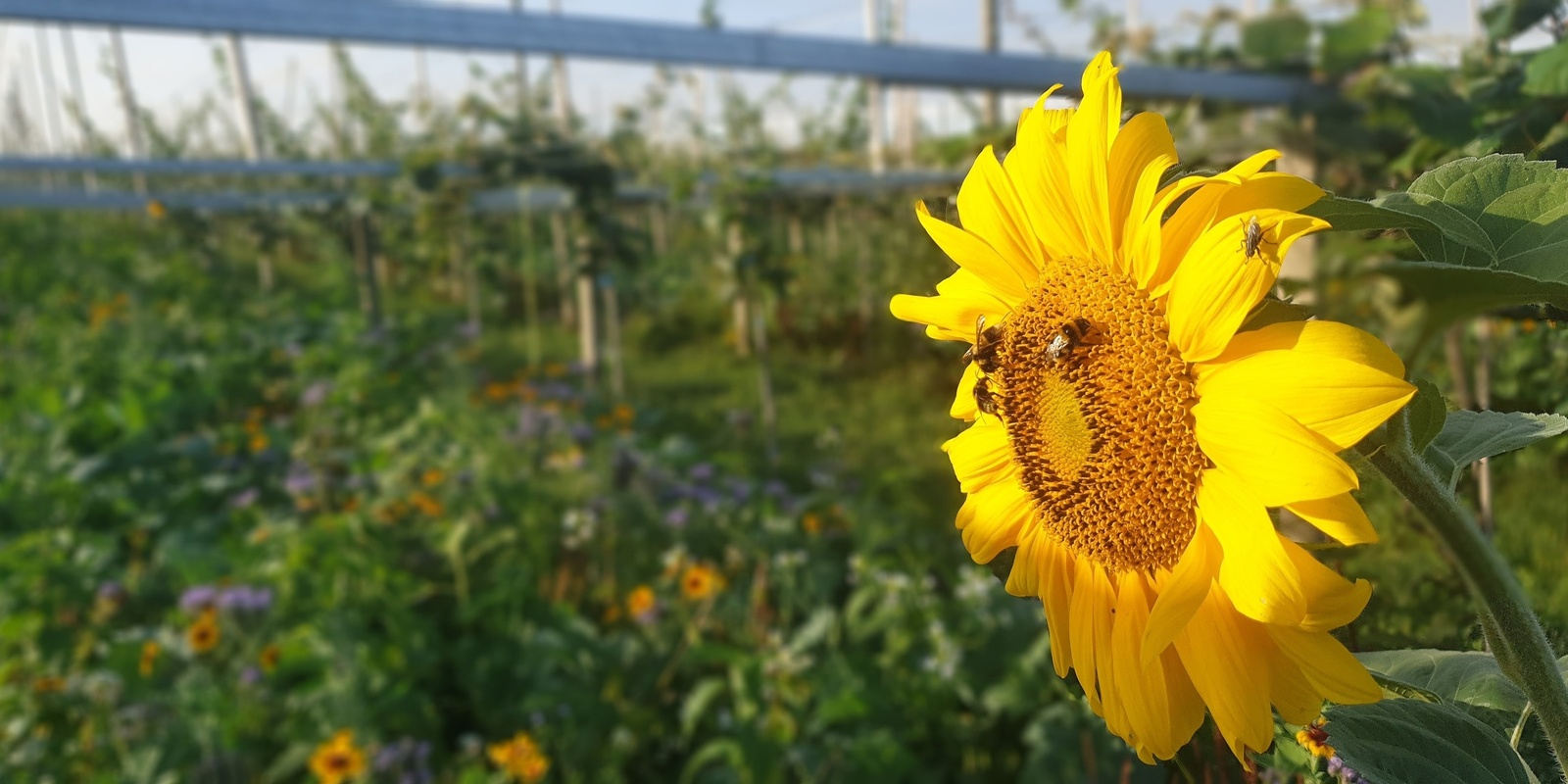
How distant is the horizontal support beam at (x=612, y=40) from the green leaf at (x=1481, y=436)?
8.03 ft

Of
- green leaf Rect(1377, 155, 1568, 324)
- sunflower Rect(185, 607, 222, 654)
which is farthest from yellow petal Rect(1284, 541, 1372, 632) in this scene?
sunflower Rect(185, 607, 222, 654)

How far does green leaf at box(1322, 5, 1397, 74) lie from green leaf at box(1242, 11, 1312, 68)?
0.30 metres

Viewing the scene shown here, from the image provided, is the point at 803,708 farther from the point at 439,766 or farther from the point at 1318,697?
the point at 1318,697

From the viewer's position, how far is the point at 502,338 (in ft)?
36.4

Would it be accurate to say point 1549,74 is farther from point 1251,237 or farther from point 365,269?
point 365,269

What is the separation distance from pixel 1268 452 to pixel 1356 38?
275 centimetres

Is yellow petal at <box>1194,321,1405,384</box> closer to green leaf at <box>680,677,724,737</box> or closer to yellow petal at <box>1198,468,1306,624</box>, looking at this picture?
yellow petal at <box>1198,468,1306,624</box>

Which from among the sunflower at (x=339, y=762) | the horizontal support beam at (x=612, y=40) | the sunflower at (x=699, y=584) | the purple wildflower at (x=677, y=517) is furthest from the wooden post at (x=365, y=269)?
the sunflower at (x=339, y=762)

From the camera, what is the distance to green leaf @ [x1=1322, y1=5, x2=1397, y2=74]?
8.30 ft

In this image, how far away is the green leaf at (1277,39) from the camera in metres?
3.02

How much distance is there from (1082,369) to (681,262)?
39.4 feet

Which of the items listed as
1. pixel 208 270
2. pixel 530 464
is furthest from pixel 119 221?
pixel 530 464

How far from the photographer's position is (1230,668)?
410 millimetres

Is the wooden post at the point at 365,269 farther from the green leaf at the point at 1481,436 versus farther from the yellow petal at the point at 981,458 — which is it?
the green leaf at the point at 1481,436
